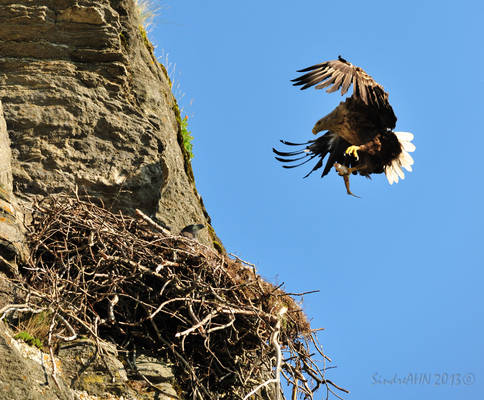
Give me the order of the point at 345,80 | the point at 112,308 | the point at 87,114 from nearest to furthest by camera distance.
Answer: the point at 112,308 → the point at 87,114 → the point at 345,80

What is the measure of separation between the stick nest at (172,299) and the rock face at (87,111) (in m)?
0.84

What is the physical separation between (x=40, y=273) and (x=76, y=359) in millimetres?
793

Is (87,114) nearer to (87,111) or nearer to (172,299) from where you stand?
(87,111)

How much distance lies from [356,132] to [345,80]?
92cm

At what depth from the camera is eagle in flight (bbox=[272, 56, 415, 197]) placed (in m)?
8.70

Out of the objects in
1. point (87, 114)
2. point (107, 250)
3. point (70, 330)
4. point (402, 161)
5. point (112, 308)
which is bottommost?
point (70, 330)

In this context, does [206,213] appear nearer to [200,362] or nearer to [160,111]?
[160,111]

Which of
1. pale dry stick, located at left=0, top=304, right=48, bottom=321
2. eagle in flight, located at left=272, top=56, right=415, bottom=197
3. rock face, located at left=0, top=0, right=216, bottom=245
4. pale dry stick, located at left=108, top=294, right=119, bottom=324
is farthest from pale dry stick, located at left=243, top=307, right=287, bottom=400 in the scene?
eagle in flight, located at left=272, top=56, right=415, bottom=197

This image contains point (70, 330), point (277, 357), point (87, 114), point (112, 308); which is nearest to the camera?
point (70, 330)

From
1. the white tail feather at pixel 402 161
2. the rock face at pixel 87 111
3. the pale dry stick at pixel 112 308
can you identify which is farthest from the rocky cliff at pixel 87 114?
the white tail feather at pixel 402 161

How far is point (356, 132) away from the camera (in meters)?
9.33

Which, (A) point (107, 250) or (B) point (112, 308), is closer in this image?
(B) point (112, 308)

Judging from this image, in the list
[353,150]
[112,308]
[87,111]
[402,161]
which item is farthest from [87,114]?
[402,161]

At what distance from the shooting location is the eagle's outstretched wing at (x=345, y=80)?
8.45 meters
